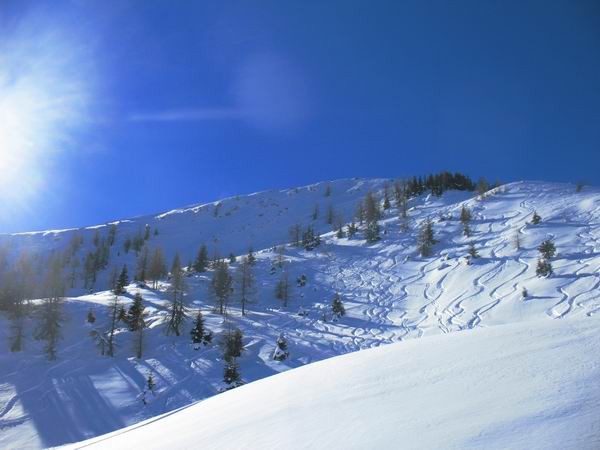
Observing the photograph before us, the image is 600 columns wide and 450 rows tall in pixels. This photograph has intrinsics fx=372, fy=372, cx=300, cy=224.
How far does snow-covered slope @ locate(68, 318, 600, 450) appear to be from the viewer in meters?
3.26

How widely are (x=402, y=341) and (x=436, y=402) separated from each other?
12.7ft

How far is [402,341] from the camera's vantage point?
7.98m

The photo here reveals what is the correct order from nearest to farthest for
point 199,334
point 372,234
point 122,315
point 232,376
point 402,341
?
point 402,341
point 232,376
point 199,334
point 122,315
point 372,234

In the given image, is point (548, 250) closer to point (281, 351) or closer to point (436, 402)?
point (281, 351)

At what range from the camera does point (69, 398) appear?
1109 inches

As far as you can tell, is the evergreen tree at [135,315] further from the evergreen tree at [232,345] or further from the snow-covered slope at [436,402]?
the snow-covered slope at [436,402]

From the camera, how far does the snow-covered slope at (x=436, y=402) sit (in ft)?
10.7

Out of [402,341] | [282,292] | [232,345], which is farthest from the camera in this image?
[282,292]

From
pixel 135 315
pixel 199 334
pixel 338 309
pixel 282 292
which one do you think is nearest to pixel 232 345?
pixel 199 334

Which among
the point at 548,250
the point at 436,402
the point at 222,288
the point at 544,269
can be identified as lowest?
the point at 222,288

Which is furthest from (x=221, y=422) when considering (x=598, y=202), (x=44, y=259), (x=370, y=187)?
(x=370, y=187)

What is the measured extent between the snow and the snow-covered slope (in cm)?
3

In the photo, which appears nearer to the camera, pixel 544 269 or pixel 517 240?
pixel 544 269

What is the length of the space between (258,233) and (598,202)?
8433cm
